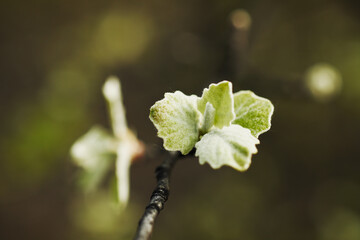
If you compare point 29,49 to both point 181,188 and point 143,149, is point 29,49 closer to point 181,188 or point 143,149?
point 181,188

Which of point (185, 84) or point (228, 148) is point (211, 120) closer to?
point (228, 148)

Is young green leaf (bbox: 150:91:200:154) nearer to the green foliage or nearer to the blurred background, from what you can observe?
the green foliage

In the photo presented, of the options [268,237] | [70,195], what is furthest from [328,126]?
[70,195]

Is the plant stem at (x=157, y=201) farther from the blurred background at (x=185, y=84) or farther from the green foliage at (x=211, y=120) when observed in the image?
the blurred background at (x=185, y=84)

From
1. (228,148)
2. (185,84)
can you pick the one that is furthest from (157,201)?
(185,84)

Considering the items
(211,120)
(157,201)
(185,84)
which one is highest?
(185,84)

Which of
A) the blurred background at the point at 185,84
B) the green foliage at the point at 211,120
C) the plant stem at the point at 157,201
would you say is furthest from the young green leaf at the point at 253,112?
the blurred background at the point at 185,84
